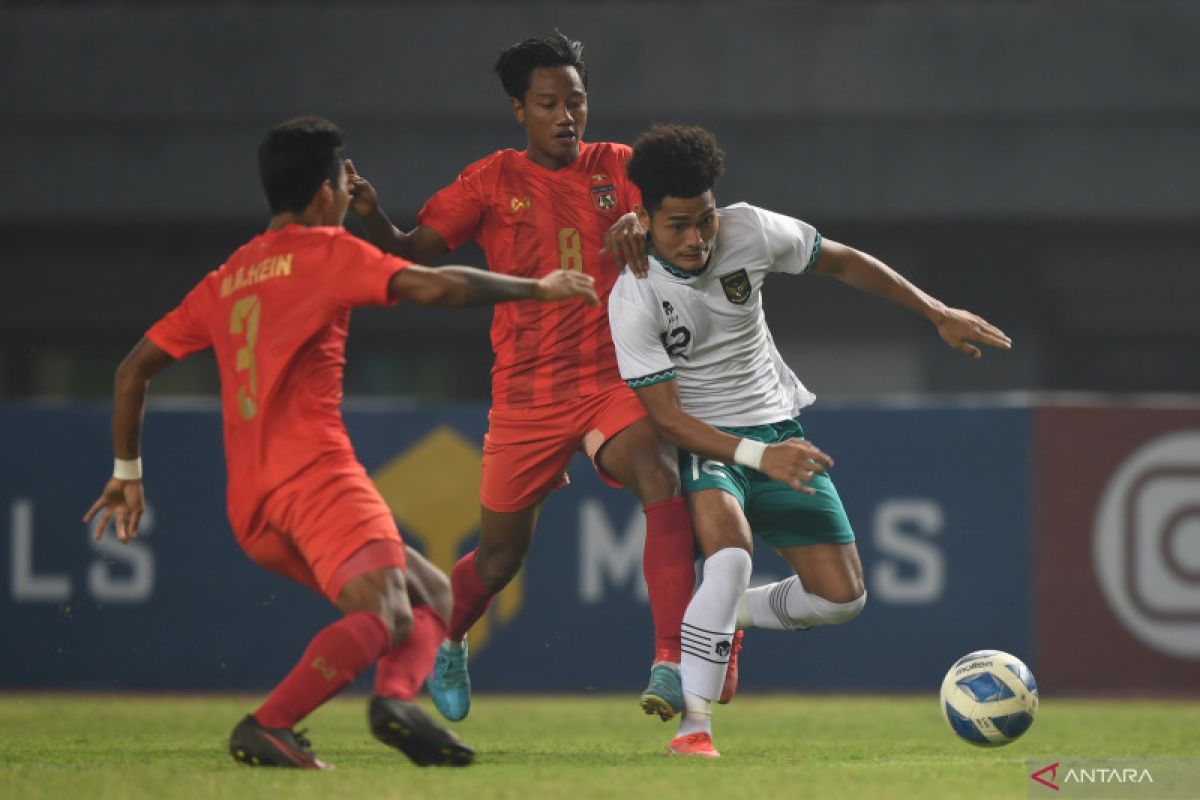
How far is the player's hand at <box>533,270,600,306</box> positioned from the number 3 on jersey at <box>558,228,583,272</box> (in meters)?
1.43

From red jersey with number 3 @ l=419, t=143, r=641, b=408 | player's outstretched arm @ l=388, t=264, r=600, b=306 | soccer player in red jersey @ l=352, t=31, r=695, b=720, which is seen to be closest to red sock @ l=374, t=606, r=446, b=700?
player's outstretched arm @ l=388, t=264, r=600, b=306

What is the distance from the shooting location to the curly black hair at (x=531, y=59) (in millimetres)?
6848

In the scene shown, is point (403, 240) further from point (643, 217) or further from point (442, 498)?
point (442, 498)

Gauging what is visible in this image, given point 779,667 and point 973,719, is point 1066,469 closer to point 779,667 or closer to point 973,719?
point 779,667

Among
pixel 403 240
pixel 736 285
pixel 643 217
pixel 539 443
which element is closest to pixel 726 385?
pixel 736 285

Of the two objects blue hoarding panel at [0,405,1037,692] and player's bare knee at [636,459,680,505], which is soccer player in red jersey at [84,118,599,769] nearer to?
player's bare knee at [636,459,680,505]

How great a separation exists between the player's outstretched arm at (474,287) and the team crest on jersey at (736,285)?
3.64ft

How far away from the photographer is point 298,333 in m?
5.40

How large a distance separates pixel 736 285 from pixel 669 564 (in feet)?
3.24

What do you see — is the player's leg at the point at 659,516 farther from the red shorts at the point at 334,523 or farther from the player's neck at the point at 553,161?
the red shorts at the point at 334,523

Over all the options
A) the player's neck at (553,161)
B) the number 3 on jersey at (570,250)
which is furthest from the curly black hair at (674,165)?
the player's neck at (553,161)

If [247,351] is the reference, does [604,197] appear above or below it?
above

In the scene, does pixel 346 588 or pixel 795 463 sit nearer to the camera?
pixel 346 588

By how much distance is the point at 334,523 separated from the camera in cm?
538
